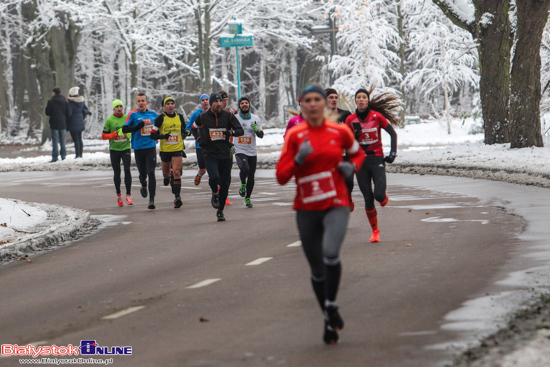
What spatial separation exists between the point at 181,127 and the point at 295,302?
8.99 m

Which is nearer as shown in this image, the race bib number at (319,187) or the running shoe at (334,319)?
the running shoe at (334,319)

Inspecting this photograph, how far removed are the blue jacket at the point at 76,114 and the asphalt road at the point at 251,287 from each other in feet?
54.9

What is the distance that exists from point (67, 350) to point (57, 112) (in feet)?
79.9

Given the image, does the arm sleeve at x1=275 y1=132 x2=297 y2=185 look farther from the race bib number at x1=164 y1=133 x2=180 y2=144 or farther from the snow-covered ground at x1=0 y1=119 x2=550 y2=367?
A: the race bib number at x1=164 y1=133 x2=180 y2=144

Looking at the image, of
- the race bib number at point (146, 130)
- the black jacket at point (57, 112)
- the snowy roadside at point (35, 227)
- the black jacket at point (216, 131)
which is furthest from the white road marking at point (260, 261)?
the black jacket at point (57, 112)

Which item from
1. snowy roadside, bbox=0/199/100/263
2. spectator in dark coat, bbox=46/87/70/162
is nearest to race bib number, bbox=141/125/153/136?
snowy roadside, bbox=0/199/100/263

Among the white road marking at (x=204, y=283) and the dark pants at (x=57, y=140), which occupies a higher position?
the dark pants at (x=57, y=140)

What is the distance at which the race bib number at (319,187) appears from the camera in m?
A: 6.09

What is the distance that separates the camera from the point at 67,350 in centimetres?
611

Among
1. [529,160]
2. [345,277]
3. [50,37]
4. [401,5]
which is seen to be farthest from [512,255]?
[401,5]

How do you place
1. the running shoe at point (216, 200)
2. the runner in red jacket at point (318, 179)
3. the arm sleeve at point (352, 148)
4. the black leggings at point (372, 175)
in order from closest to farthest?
the runner in red jacket at point (318, 179) < the arm sleeve at point (352, 148) < the black leggings at point (372, 175) < the running shoe at point (216, 200)

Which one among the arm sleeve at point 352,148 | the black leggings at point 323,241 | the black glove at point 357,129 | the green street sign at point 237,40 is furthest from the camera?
the green street sign at point 237,40

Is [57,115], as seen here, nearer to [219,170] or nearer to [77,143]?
[77,143]

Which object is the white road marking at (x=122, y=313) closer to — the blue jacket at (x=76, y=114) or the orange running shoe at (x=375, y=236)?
the orange running shoe at (x=375, y=236)
